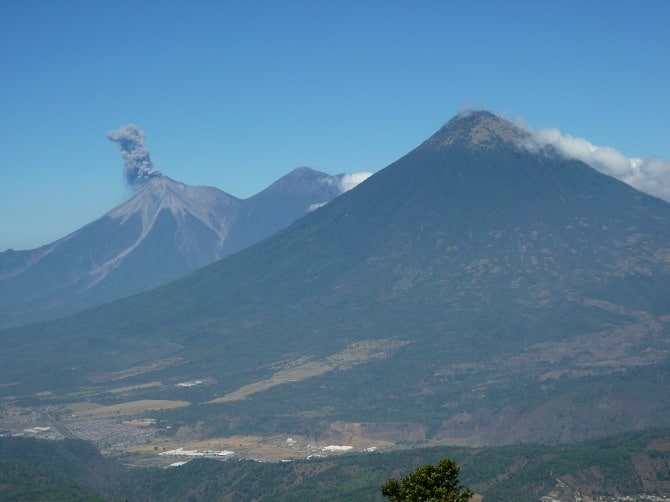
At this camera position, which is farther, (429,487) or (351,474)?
(351,474)

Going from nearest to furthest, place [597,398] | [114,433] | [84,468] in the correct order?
[84,468]
[597,398]
[114,433]

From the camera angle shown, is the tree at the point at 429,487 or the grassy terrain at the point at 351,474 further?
the grassy terrain at the point at 351,474

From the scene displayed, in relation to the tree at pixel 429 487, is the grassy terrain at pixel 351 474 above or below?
below

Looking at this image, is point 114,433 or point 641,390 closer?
point 641,390

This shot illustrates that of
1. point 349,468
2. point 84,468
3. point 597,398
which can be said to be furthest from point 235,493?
point 597,398

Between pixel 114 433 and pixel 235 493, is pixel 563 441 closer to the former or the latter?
pixel 235 493

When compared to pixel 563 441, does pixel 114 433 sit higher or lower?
higher

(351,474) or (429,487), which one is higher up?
(429,487)

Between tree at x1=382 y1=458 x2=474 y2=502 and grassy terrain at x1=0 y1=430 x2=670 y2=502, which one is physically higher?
tree at x1=382 y1=458 x2=474 y2=502
